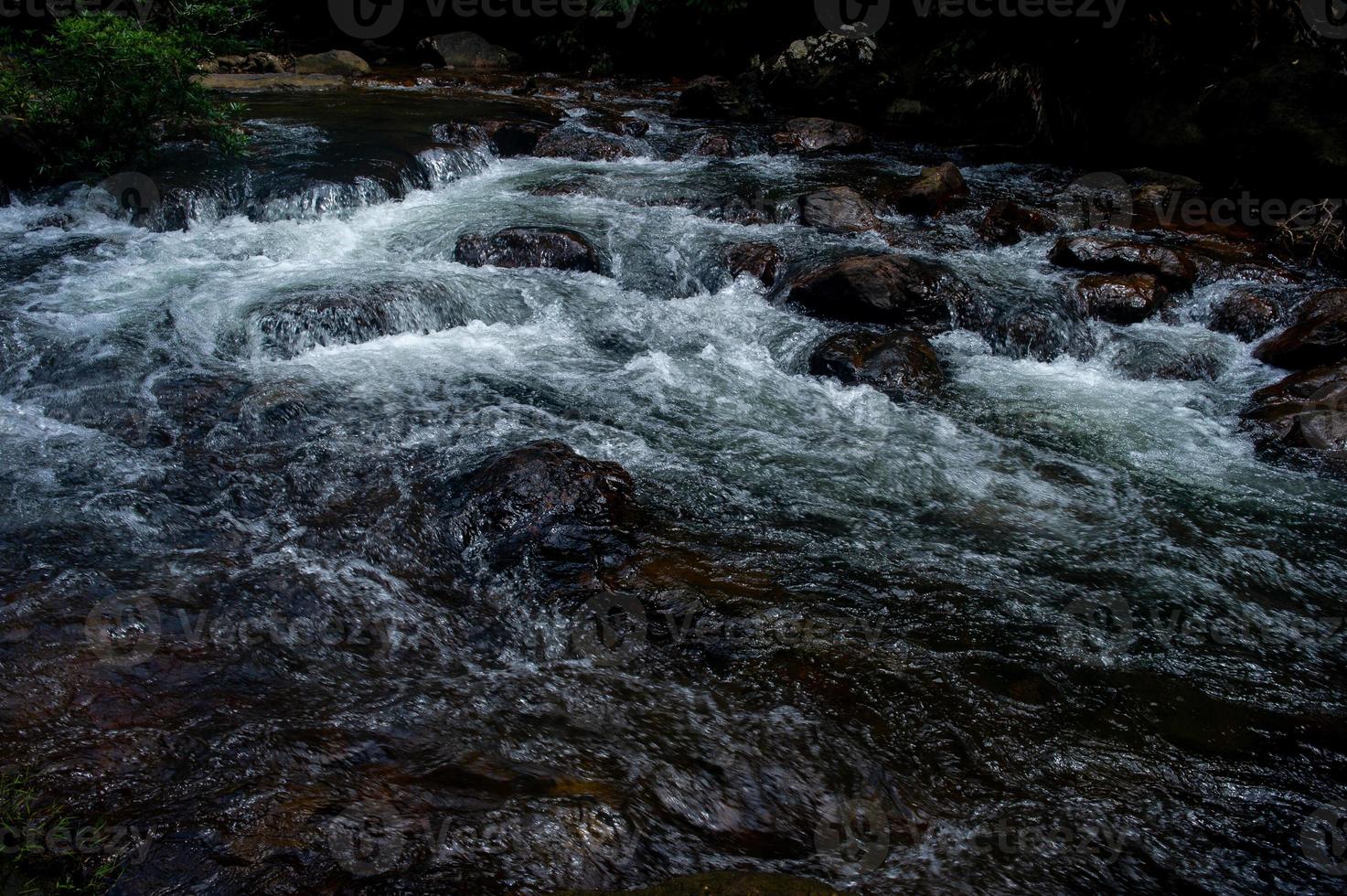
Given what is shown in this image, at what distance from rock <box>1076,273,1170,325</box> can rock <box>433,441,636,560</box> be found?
4.65 m

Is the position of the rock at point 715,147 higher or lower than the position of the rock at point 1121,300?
higher

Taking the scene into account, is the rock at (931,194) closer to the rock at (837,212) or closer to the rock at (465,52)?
the rock at (837,212)

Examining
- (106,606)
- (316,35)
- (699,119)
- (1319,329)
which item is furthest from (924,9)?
(316,35)

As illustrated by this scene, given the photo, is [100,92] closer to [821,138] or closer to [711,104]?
[711,104]

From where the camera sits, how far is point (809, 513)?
4.60m

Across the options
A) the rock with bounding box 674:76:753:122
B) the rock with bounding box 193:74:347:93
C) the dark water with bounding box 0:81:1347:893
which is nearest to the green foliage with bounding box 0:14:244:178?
the dark water with bounding box 0:81:1347:893

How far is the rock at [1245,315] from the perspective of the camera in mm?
6852

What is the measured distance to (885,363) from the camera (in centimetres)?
Answer: 614

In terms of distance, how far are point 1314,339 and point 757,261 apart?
4235mm

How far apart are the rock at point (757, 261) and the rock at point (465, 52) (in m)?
11.1

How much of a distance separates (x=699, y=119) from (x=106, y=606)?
10.8 m

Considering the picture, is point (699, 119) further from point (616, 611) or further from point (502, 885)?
point (502, 885)

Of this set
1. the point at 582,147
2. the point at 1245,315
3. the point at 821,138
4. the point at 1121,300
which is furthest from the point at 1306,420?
the point at 582,147

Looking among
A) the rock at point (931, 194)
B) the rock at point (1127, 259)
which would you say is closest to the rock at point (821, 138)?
the rock at point (931, 194)
